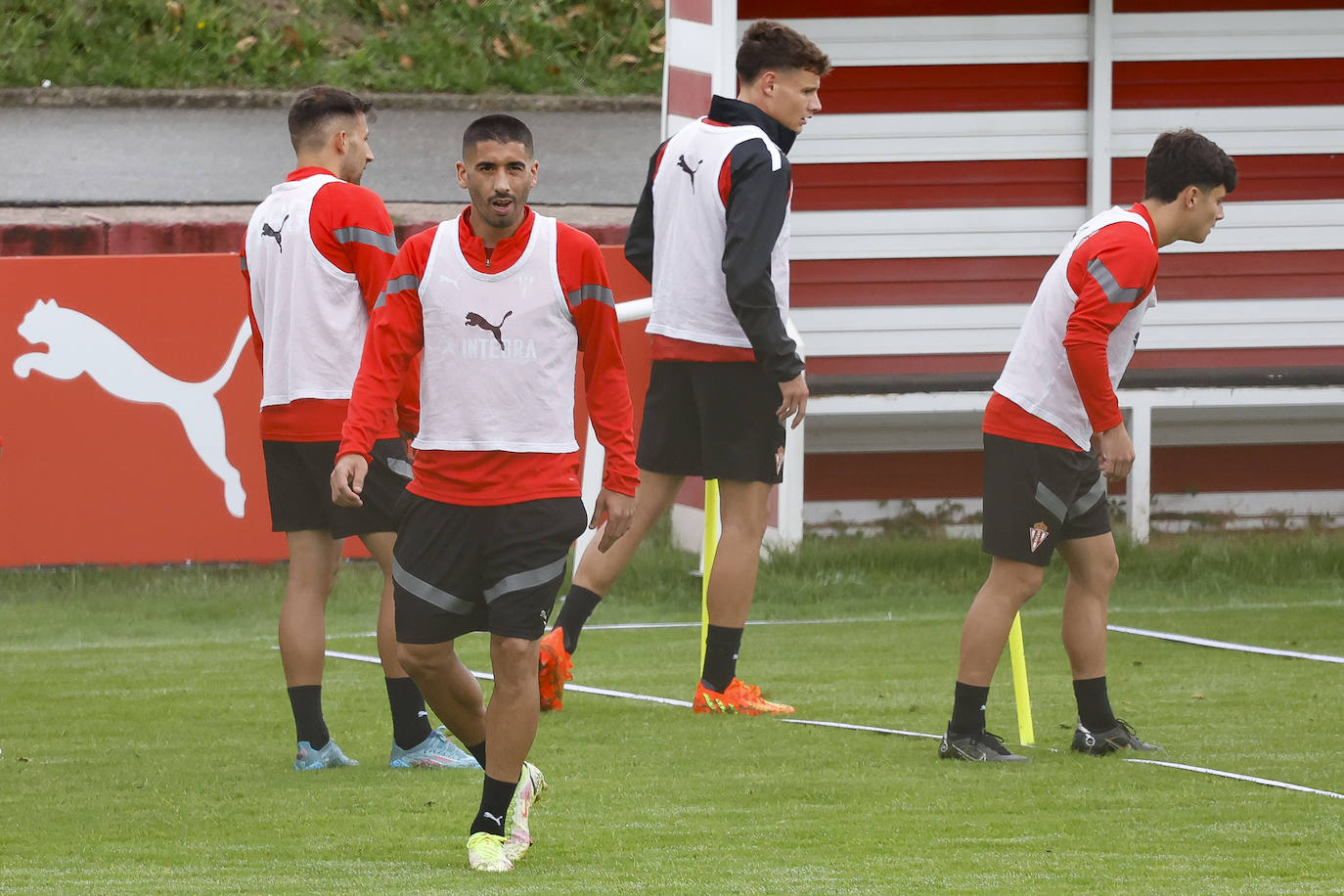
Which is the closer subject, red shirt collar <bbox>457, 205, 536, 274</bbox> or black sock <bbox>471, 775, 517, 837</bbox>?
black sock <bbox>471, 775, 517, 837</bbox>

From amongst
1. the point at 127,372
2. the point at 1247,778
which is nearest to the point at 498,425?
the point at 1247,778

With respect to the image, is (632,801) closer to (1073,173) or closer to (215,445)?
(215,445)

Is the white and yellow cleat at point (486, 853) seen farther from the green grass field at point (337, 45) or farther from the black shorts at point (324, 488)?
the green grass field at point (337, 45)

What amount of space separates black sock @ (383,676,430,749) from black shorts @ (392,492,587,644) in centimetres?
93

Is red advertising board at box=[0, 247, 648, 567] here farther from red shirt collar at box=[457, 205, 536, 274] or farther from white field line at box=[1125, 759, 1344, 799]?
white field line at box=[1125, 759, 1344, 799]

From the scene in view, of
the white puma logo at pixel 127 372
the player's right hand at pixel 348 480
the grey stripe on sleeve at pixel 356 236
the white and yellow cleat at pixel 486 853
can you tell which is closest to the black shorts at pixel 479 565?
the player's right hand at pixel 348 480

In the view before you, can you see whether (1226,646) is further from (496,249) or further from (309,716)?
(496,249)

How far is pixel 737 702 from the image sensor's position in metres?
6.14

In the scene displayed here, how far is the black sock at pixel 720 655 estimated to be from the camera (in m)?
6.14

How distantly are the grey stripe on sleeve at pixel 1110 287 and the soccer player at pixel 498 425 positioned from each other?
136cm

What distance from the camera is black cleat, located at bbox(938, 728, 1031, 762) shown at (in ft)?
17.6

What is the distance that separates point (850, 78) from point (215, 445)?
3.53 meters

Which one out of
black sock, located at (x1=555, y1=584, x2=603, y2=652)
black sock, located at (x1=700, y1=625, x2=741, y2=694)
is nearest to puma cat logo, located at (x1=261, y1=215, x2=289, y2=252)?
black sock, located at (x1=555, y1=584, x2=603, y2=652)

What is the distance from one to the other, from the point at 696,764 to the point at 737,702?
0.78 metres
